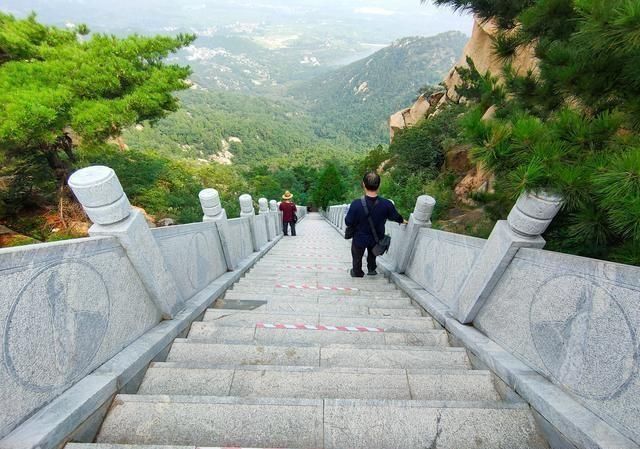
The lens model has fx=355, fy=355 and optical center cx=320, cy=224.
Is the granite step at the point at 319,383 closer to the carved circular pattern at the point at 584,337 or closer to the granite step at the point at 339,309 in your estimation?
the carved circular pattern at the point at 584,337

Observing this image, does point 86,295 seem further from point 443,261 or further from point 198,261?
point 443,261

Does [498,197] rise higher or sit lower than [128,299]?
higher

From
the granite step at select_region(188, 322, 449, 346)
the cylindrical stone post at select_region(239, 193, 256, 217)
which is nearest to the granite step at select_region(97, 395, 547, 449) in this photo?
the granite step at select_region(188, 322, 449, 346)

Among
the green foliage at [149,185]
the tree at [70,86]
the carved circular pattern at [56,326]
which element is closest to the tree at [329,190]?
the green foliage at [149,185]

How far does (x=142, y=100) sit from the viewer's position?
10523 millimetres

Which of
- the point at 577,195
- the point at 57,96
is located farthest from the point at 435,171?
the point at 577,195

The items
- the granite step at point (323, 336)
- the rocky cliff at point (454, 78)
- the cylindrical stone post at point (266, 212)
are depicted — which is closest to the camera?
the granite step at point (323, 336)

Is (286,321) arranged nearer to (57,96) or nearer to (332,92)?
(57,96)

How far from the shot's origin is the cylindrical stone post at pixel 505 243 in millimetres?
2223

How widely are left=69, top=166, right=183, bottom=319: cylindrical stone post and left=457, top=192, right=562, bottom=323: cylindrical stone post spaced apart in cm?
249

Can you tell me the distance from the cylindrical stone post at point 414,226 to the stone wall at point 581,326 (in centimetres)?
218

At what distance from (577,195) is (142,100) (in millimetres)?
11386

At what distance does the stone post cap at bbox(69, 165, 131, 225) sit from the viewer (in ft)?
7.40

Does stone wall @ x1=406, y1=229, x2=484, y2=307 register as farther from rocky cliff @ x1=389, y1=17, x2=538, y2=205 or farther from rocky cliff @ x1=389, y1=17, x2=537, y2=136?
rocky cliff @ x1=389, y1=17, x2=537, y2=136
